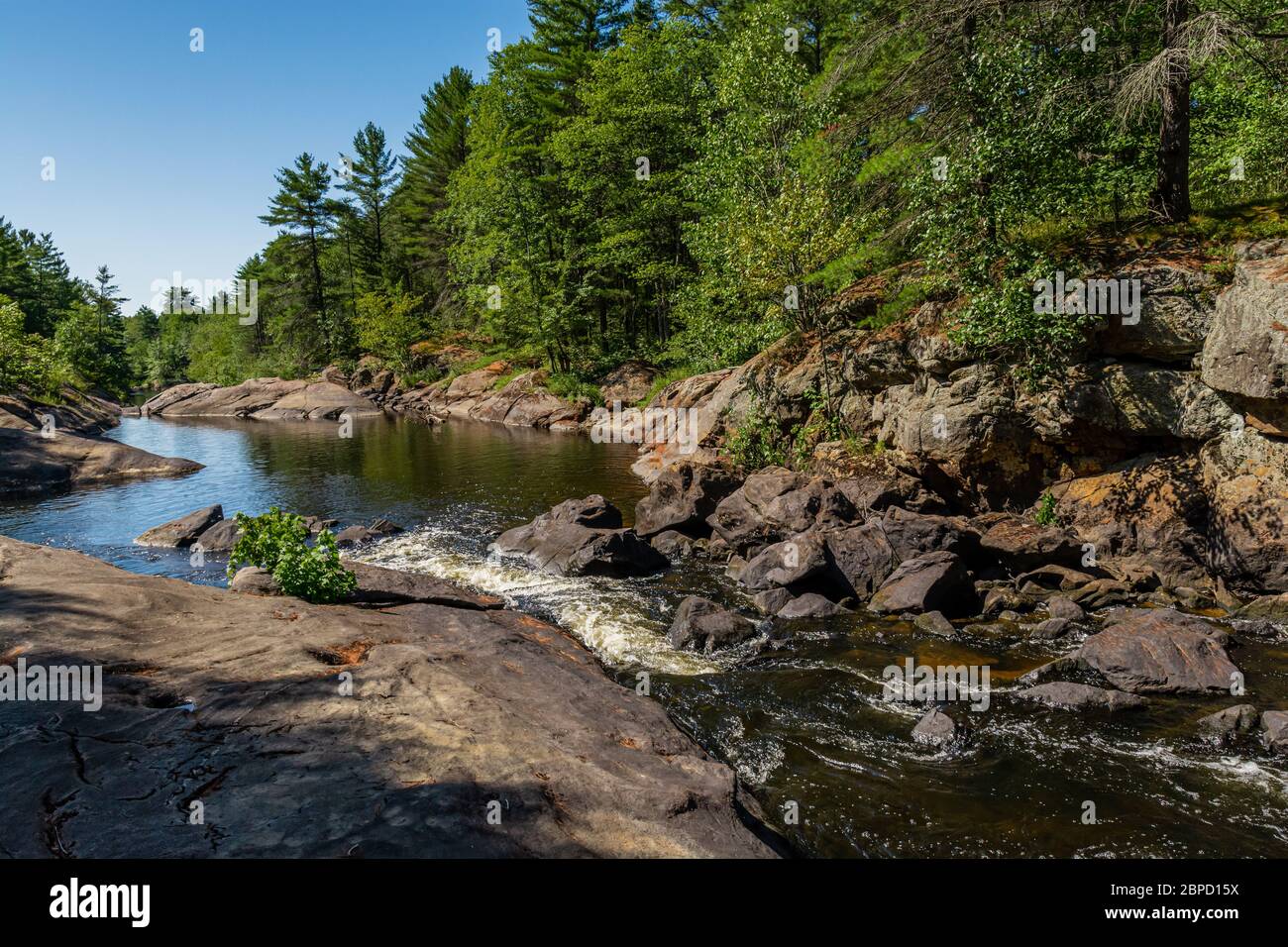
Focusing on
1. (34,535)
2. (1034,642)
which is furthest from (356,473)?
(1034,642)

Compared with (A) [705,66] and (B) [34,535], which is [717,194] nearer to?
(A) [705,66]

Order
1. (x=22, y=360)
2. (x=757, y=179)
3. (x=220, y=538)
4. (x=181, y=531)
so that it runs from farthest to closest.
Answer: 1. (x=22, y=360)
2. (x=757, y=179)
3. (x=181, y=531)
4. (x=220, y=538)

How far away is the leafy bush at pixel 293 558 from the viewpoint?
11133 millimetres

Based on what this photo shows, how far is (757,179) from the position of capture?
24875mm

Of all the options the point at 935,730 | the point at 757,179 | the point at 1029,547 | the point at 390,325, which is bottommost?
the point at 935,730

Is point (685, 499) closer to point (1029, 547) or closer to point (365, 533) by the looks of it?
Answer: point (1029, 547)

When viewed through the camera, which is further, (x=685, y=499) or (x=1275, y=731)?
(x=685, y=499)

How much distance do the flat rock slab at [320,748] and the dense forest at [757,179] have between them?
1376 centimetres

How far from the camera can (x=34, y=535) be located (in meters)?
20.2

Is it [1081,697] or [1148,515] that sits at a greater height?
[1148,515]

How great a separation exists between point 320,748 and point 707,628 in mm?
7463

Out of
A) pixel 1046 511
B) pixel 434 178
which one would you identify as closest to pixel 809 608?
pixel 1046 511

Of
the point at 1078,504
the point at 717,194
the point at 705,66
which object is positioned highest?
the point at 705,66
